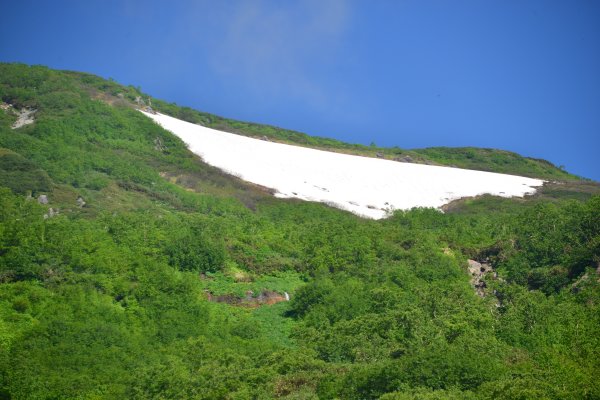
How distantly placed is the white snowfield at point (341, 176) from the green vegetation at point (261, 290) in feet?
27.2

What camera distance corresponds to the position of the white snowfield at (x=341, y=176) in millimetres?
83562

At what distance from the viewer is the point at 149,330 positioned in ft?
139

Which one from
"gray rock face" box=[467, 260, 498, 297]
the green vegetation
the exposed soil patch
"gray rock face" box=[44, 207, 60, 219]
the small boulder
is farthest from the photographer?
the small boulder

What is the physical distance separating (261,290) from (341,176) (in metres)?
43.4

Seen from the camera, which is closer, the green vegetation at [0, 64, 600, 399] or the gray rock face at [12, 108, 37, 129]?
the green vegetation at [0, 64, 600, 399]

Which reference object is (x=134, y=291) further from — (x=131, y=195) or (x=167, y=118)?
(x=167, y=118)

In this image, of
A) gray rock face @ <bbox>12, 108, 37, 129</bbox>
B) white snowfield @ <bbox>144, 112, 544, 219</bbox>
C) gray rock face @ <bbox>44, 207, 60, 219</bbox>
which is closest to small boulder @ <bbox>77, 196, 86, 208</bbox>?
gray rock face @ <bbox>44, 207, 60, 219</bbox>

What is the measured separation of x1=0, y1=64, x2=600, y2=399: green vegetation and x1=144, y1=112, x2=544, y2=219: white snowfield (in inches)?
326

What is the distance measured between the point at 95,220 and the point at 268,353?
22983 mm

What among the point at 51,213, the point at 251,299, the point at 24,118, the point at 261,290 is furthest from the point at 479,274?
the point at 24,118

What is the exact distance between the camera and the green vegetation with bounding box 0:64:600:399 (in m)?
33.7

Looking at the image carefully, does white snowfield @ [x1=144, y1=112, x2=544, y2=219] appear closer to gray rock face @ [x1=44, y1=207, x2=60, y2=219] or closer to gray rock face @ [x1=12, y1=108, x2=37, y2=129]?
gray rock face @ [x1=12, y1=108, x2=37, y2=129]

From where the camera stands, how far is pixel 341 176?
306ft

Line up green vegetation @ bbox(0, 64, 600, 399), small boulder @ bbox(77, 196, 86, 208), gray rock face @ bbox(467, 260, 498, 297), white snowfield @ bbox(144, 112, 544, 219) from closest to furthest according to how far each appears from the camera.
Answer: green vegetation @ bbox(0, 64, 600, 399) → gray rock face @ bbox(467, 260, 498, 297) → small boulder @ bbox(77, 196, 86, 208) → white snowfield @ bbox(144, 112, 544, 219)
